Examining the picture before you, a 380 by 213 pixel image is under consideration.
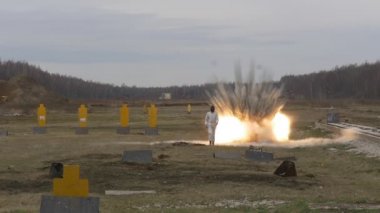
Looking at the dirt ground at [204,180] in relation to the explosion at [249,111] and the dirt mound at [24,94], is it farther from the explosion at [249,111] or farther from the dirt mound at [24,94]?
the dirt mound at [24,94]

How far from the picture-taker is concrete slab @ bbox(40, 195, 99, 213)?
10148 mm

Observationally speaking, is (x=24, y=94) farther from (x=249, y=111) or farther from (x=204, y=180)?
(x=204, y=180)

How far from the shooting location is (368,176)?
1866cm

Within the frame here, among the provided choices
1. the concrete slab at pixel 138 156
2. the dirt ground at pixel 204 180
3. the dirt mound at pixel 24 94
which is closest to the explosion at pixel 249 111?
the dirt ground at pixel 204 180

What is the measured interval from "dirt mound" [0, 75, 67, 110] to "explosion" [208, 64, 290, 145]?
68.3 meters

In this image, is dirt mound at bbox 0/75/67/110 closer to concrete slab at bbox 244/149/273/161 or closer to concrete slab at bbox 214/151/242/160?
concrete slab at bbox 214/151/242/160

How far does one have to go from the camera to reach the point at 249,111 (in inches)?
1398

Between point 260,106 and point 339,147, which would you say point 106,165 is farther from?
point 260,106

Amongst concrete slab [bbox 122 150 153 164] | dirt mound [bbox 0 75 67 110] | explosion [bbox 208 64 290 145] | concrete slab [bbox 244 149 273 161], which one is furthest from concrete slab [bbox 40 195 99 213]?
dirt mound [bbox 0 75 67 110]

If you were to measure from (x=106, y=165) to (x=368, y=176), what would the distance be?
731cm

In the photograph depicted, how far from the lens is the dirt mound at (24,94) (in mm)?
105688

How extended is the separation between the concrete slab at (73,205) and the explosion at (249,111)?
24618 mm

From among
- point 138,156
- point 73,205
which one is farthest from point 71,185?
point 138,156

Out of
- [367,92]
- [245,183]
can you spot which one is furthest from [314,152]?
[367,92]
